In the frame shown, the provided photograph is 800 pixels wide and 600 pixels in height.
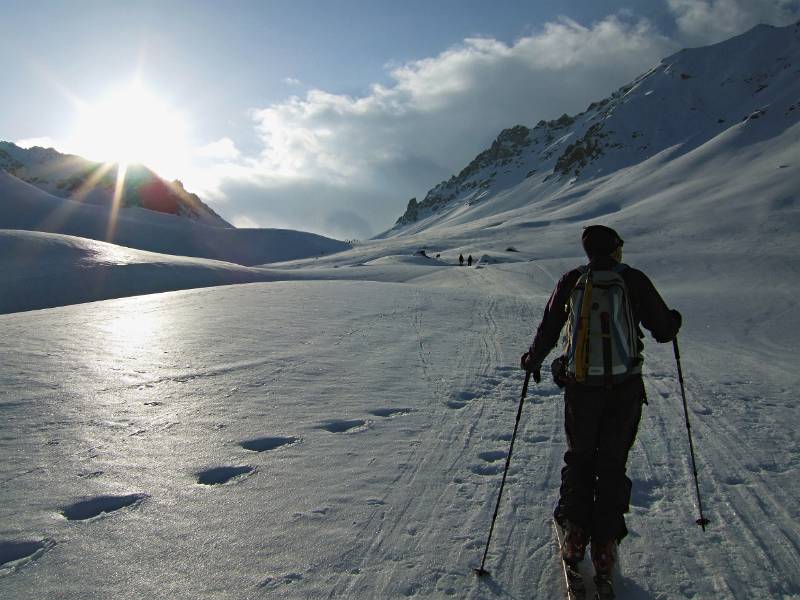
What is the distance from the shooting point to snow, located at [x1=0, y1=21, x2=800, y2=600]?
3088 millimetres

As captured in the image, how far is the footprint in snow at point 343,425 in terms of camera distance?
17.4 ft

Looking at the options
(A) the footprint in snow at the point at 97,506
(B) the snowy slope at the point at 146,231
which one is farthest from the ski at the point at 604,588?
(B) the snowy slope at the point at 146,231

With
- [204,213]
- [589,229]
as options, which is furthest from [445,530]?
[204,213]

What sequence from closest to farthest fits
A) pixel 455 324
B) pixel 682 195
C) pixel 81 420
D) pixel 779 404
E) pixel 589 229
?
pixel 589 229, pixel 81 420, pixel 779 404, pixel 455 324, pixel 682 195

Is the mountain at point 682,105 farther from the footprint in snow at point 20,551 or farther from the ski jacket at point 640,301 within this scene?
the footprint in snow at point 20,551

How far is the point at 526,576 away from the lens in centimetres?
314

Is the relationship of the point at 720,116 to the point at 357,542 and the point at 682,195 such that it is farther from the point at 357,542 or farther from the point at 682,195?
the point at 357,542

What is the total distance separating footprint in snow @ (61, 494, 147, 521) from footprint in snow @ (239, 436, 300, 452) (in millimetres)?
1091

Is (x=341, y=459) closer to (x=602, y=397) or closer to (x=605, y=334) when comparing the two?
(x=602, y=397)

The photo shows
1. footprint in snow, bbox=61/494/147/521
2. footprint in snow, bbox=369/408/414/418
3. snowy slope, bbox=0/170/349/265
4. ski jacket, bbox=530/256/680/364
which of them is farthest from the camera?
snowy slope, bbox=0/170/349/265

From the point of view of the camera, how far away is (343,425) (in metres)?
5.43

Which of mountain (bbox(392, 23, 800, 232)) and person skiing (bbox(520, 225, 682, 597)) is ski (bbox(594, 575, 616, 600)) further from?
mountain (bbox(392, 23, 800, 232))

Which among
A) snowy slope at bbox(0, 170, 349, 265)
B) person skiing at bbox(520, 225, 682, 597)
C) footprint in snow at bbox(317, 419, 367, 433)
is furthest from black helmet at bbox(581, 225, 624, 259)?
snowy slope at bbox(0, 170, 349, 265)

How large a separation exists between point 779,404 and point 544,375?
2943 millimetres
